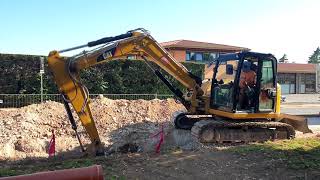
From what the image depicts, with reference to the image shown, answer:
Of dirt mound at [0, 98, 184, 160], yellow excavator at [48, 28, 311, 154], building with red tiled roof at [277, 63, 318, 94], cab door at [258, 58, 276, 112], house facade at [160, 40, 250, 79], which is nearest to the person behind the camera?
yellow excavator at [48, 28, 311, 154]

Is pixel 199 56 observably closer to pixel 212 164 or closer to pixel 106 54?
pixel 106 54

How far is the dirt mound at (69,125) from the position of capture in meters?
13.1

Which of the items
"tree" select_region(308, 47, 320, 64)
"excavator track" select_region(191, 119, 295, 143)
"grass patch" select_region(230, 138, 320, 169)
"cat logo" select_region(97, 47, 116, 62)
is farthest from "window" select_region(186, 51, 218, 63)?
"tree" select_region(308, 47, 320, 64)

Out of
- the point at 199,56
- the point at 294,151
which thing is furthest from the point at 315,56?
the point at 294,151

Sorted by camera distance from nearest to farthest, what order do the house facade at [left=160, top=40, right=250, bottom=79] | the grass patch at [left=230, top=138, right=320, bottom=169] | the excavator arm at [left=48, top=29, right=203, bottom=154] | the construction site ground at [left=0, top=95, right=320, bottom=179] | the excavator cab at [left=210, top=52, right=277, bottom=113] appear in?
the construction site ground at [left=0, top=95, right=320, bottom=179]
the grass patch at [left=230, top=138, right=320, bottom=169]
the excavator arm at [left=48, top=29, right=203, bottom=154]
the excavator cab at [left=210, top=52, right=277, bottom=113]
the house facade at [left=160, top=40, right=250, bottom=79]

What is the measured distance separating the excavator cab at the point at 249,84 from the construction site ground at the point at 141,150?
1.26 m


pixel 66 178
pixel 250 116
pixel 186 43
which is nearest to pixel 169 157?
pixel 250 116

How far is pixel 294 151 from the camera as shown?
31.5ft

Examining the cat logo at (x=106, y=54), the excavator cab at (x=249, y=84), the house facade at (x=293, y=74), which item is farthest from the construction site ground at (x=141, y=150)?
the house facade at (x=293, y=74)

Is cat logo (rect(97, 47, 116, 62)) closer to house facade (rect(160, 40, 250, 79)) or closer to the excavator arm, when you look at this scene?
the excavator arm

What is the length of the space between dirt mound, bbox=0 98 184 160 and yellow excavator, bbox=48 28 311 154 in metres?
1.73

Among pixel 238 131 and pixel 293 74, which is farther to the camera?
pixel 293 74

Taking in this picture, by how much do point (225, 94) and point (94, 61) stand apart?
3.86 meters

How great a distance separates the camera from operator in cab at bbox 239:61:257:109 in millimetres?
11867
